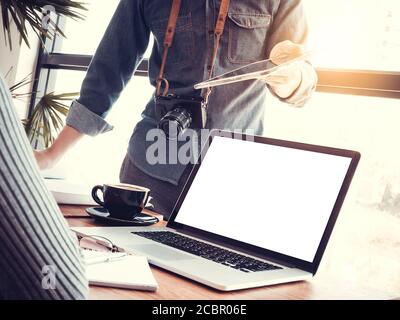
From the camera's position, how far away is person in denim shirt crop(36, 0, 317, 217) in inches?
53.6

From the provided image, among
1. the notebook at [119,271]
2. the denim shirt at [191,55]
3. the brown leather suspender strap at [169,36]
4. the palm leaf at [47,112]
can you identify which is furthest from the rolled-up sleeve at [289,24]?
the palm leaf at [47,112]

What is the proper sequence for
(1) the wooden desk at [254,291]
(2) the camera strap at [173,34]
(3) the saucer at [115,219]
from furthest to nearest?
(2) the camera strap at [173,34] < (3) the saucer at [115,219] < (1) the wooden desk at [254,291]

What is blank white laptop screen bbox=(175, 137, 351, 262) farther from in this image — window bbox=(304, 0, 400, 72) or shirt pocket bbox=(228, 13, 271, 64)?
window bbox=(304, 0, 400, 72)

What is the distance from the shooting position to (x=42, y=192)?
37 cm

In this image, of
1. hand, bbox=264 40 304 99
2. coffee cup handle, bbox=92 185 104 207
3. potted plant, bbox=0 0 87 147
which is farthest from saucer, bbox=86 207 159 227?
potted plant, bbox=0 0 87 147

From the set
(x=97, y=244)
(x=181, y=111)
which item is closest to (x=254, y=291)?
(x=97, y=244)

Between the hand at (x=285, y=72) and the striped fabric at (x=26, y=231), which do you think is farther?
the hand at (x=285, y=72)

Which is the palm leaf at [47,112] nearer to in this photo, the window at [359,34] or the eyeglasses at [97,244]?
the window at [359,34]

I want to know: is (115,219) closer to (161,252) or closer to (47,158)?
(161,252)

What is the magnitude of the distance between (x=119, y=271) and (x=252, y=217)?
0.30 metres

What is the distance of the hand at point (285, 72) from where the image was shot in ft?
3.47

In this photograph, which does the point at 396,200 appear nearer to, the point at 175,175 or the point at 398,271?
the point at 398,271

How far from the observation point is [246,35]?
136 centimetres

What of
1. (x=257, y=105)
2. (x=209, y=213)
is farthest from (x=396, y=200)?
(x=209, y=213)
